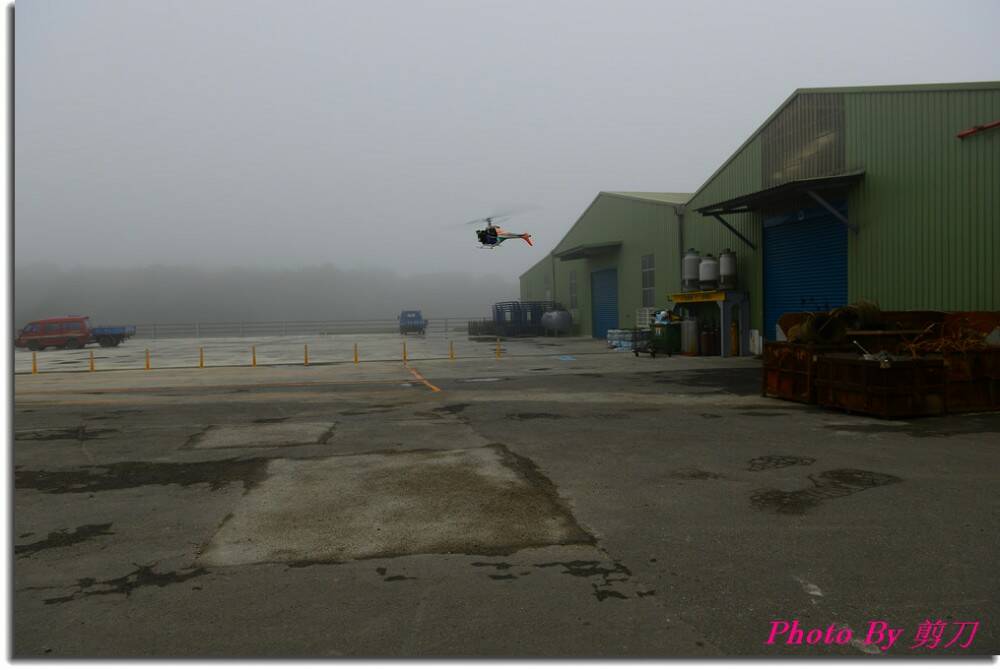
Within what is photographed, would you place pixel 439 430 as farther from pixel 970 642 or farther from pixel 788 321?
pixel 788 321

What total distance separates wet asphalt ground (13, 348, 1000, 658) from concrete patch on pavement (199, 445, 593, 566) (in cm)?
3

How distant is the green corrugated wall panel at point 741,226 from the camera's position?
23953 millimetres

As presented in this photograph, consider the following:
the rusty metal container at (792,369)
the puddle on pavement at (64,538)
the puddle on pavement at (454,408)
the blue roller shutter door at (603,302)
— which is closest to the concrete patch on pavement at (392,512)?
the puddle on pavement at (64,538)

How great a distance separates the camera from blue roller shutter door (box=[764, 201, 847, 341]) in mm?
20203

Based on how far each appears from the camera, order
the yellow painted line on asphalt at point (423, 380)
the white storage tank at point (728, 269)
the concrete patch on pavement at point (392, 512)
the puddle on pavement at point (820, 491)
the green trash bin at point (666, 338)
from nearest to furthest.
→ 1. the concrete patch on pavement at point (392, 512)
2. the puddle on pavement at point (820, 491)
3. the yellow painted line on asphalt at point (423, 380)
4. the white storage tank at point (728, 269)
5. the green trash bin at point (666, 338)

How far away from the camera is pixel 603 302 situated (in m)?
40.4

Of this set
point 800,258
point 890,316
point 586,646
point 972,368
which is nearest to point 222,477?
point 586,646

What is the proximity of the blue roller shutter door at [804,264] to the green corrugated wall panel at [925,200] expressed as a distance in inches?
34.6

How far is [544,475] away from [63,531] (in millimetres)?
4350

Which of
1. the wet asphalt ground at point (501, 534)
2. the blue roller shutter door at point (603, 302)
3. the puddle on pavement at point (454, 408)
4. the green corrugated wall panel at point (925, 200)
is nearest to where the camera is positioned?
the wet asphalt ground at point (501, 534)

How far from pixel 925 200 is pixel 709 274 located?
923 cm

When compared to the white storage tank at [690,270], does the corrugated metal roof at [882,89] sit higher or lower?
higher

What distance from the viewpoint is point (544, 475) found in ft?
23.3

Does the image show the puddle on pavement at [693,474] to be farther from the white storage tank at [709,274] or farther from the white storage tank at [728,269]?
the white storage tank at [709,274]
